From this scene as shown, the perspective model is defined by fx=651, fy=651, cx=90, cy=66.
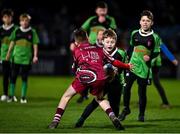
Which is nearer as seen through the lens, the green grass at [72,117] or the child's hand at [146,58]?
the green grass at [72,117]

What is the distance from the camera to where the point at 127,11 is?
1195 inches

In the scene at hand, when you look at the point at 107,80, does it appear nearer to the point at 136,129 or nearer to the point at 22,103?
the point at 136,129

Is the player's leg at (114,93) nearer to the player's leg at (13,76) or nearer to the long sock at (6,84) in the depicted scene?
the player's leg at (13,76)

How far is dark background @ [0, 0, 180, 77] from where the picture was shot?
28844 mm

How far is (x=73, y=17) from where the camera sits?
30047 millimetres

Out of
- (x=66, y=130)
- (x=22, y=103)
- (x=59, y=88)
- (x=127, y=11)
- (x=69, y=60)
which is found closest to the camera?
(x=66, y=130)

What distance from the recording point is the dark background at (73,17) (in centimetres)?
2884

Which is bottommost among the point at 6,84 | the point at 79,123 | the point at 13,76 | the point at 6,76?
the point at 6,84

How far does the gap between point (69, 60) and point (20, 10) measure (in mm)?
3633

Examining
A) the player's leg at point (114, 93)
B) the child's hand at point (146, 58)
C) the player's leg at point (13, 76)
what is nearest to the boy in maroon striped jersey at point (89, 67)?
the player's leg at point (114, 93)

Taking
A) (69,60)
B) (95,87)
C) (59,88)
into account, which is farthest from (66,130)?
(69,60)

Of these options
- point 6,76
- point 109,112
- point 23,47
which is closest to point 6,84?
point 6,76

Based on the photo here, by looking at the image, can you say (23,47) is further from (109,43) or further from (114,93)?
(109,43)

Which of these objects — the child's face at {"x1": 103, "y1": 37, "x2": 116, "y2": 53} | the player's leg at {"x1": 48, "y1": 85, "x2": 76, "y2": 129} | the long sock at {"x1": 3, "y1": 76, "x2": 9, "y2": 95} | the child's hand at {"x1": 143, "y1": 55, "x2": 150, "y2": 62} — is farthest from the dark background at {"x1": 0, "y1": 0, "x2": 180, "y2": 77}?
the player's leg at {"x1": 48, "y1": 85, "x2": 76, "y2": 129}
